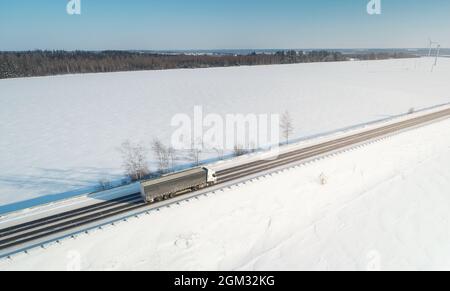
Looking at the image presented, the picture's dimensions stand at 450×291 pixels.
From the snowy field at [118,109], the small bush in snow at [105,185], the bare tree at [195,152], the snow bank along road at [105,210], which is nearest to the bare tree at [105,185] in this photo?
the small bush in snow at [105,185]

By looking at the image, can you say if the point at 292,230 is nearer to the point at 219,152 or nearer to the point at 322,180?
the point at 322,180

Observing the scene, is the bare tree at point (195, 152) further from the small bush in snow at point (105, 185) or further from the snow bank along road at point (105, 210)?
the small bush in snow at point (105, 185)

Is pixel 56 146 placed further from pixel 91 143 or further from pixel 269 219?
pixel 269 219

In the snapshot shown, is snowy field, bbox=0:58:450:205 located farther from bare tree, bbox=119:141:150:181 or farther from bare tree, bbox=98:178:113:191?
bare tree, bbox=119:141:150:181

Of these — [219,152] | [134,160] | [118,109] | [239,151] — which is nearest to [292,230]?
[239,151]

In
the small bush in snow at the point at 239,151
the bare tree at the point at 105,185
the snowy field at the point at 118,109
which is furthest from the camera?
the small bush in snow at the point at 239,151
